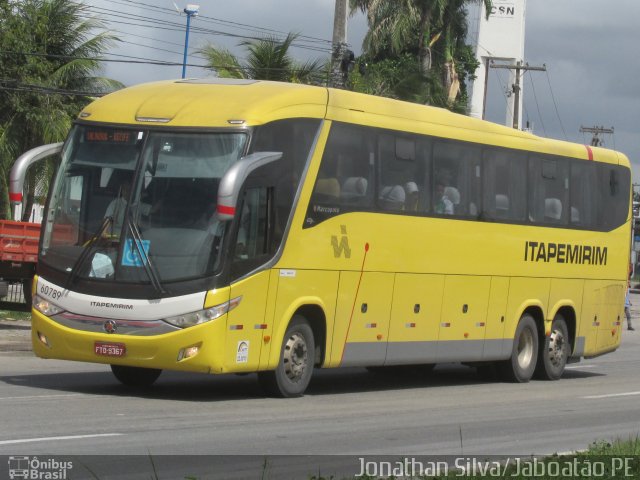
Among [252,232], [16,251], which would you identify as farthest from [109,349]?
[16,251]

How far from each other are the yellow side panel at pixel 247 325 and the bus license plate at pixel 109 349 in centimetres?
111

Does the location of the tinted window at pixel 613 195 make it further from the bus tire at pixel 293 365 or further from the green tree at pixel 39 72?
the green tree at pixel 39 72

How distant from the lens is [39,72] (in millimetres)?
35250

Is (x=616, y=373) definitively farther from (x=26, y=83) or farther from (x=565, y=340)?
(x=26, y=83)

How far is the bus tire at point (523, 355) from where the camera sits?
20547 mm

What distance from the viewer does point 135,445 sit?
1095cm

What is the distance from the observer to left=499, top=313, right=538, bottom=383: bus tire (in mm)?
20547

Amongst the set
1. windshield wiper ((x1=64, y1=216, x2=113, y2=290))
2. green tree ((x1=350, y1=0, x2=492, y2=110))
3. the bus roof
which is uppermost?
green tree ((x1=350, y1=0, x2=492, y2=110))

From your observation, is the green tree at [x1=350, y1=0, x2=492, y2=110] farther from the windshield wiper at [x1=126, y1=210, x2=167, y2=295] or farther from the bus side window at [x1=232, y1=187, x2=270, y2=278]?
the windshield wiper at [x1=126, y1=210, x2=167, y2=295]

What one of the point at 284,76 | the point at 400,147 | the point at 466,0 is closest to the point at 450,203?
the point at 400,147

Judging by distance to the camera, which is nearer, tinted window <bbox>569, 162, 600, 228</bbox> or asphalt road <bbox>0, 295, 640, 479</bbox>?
asphalt road <bbox>0, 295, 640, 479</bbox>

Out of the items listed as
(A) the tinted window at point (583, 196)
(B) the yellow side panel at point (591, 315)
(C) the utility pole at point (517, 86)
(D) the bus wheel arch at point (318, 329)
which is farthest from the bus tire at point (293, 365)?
(C) the utility pole at point (517, 86)

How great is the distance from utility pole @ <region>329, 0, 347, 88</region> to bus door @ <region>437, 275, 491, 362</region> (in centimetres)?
965

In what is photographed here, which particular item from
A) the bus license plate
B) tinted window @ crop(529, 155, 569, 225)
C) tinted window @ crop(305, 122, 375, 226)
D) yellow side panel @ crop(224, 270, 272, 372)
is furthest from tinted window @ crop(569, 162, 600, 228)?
the bus license plate
